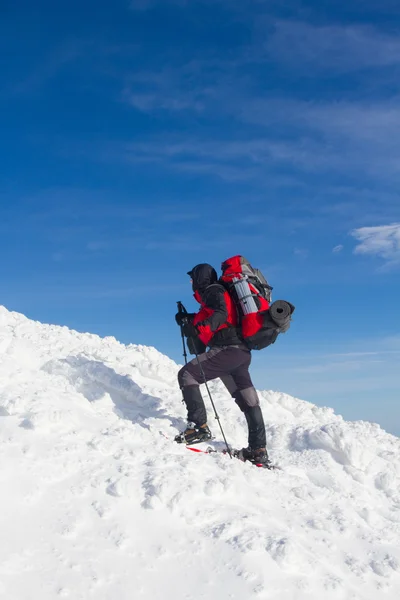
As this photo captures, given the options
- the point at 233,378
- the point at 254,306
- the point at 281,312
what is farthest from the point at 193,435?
the point at 281,312

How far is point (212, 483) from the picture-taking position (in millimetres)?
6328

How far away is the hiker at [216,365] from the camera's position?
8.16 meters

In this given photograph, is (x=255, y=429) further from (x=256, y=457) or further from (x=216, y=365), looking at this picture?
(x=216, y=365)

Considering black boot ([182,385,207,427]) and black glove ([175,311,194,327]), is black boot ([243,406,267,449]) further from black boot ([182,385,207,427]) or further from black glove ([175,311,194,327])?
black glove ([175,311,194,327])

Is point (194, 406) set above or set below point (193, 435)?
above

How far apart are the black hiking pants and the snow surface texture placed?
2.72ft

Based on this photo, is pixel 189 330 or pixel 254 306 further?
pixel 189 330

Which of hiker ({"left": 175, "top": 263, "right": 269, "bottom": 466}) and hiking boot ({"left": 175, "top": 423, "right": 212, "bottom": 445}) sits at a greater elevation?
hiker ({"left": 175, "top": 263, "right": 269, "bottom": 466})

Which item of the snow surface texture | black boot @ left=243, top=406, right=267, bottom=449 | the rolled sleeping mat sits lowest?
the snow surface texture

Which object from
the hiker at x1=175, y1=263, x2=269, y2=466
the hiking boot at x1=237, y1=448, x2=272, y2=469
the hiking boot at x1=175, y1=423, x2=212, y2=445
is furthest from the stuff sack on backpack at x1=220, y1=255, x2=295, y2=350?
the hiking boot at x1=237, y1=448, x2=272, y2=469

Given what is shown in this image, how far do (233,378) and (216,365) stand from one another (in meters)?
0.41

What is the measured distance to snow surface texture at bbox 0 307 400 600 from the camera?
503 cm

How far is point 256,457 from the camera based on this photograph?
8195 millimetres

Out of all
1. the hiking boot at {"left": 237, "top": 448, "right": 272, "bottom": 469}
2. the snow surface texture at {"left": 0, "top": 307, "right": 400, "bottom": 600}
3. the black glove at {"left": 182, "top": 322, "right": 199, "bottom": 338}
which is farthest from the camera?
the black glove at {"left": 182, "top": 322, "right": 199, "bottom": 338}
